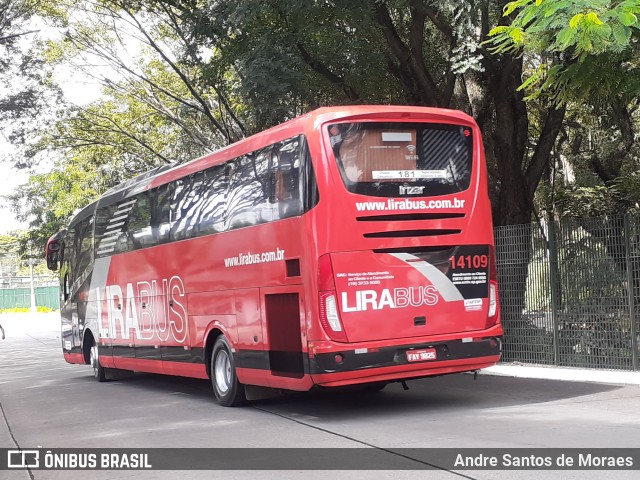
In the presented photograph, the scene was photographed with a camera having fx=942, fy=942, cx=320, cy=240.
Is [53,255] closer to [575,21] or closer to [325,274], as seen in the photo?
[325,274]

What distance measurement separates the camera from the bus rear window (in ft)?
36.9

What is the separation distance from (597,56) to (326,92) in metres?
11.3

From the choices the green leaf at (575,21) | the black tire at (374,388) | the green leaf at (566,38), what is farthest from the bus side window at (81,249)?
the green leaf at (575,21)

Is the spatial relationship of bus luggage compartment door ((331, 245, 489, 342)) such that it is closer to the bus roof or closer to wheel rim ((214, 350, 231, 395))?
the bus roof

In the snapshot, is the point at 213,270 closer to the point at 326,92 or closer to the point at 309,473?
the point at 309,473

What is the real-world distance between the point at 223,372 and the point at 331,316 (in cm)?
322

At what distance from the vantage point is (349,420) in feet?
36.4

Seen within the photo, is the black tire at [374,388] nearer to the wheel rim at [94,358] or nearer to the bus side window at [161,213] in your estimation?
the bus side window at [161,213]

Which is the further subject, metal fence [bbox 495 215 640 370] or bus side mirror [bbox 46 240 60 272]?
bus side mirror [bbox 46 240 60 272]

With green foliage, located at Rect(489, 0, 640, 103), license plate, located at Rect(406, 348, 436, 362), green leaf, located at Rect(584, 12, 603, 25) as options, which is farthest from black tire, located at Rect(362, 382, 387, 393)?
green leaf, located at Rect(584, 12, 603, 25)

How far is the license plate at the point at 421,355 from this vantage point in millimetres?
11203

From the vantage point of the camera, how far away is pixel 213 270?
13695mm

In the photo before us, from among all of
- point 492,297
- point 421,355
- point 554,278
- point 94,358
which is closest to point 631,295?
point 554,278

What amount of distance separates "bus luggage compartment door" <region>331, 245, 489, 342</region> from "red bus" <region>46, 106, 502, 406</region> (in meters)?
0.02
